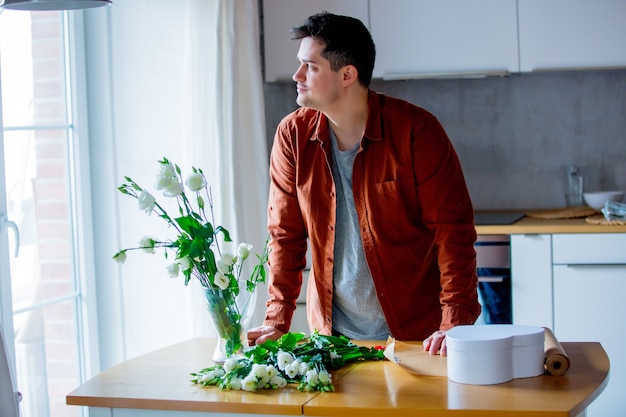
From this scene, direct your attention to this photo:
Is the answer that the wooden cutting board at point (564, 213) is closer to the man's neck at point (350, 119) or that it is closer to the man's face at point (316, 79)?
the man's neck at point (350, 119)

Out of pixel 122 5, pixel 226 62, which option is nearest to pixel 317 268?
pixel 226 62

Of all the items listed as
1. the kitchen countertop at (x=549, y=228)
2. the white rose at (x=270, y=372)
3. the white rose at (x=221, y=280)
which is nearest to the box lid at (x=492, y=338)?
the white rose at (x=270, y=372)

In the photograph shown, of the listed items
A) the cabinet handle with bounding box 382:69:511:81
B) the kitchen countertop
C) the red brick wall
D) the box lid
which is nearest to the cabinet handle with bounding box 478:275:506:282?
the kitchen countertop

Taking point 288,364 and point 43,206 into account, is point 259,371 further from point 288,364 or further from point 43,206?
point 43,206

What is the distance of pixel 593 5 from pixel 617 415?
5.47 feet

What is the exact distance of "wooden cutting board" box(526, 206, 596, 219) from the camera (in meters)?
3.85

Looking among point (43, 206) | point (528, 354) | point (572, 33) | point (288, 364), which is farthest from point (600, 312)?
point (43, 206)

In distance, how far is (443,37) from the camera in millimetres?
3896

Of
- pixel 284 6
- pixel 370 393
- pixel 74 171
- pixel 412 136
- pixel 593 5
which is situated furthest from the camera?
pixel 284 6

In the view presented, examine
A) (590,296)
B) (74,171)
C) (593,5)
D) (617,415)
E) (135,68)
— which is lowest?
(617,415)

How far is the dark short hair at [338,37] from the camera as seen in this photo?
2.39 m

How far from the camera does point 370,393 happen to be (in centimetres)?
181

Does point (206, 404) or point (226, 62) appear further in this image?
point (226, 62)

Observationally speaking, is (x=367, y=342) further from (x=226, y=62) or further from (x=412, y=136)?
(x=226, y=62)
